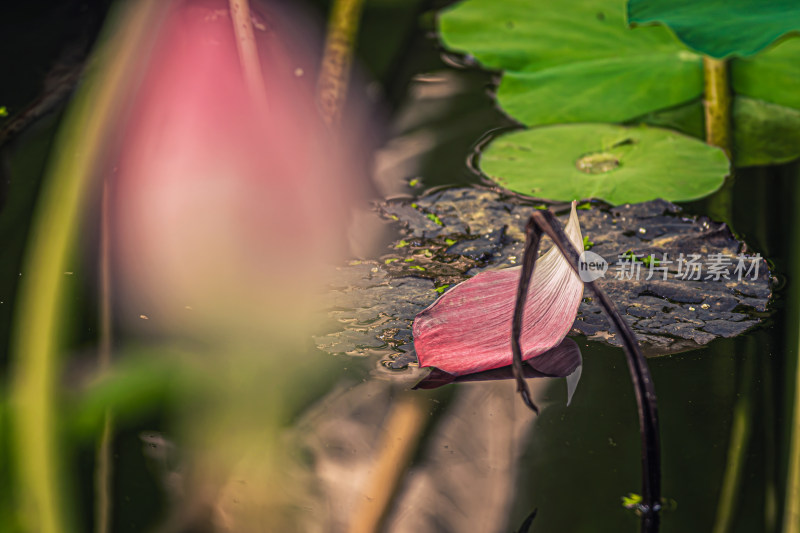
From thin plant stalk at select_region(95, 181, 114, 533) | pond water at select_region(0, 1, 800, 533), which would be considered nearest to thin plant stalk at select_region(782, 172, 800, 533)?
pond water at select_region(0, 1, 800, 533)

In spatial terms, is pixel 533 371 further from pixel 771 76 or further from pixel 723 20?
pixel 771 76

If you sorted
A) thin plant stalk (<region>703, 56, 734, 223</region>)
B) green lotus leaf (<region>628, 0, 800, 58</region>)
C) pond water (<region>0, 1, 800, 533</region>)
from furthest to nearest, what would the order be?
thin plant stalk (<region>703, 56, 734, 223</region>)
green lotus leaf (<region>628, 0, 800, 58</region>)
pond water (<region>0, 1, 800, 533</region>)

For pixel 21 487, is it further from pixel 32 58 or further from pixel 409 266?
pixel 32 58

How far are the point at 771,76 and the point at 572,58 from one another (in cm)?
27

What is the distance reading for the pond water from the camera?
1.75 feet

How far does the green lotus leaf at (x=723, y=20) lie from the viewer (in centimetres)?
75

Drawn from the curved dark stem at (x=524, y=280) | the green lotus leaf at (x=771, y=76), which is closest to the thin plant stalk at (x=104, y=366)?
the curved dark stem at (x=524, y=280)

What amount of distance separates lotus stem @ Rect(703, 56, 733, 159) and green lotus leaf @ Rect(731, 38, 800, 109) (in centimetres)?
3

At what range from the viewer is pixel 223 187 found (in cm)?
88

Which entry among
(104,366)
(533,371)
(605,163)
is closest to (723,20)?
(605,163)

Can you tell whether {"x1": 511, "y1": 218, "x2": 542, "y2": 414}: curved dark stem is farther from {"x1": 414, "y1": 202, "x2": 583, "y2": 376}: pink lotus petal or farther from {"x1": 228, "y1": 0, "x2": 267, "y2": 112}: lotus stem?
{"x1": 228, "y1": 0, "x2": 267, "y2": 112}: lotus stem

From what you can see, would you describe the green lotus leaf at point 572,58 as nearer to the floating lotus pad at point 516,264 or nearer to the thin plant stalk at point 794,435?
the floating lotus pad at point 516,264

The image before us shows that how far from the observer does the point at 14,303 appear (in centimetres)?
73

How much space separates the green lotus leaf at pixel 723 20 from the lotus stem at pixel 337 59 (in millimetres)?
407
